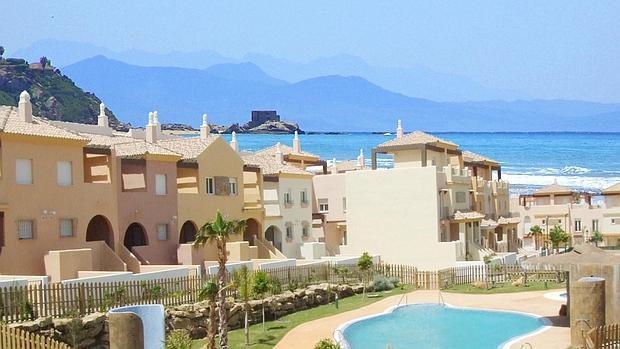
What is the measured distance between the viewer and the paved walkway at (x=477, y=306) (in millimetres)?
25634

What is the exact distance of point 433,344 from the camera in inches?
1051

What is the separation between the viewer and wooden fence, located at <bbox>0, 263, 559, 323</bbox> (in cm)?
2373

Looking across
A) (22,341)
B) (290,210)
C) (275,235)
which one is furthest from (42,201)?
(290,210)

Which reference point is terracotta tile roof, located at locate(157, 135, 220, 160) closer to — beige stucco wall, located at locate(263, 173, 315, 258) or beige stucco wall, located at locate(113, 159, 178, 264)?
beige stucco wall, located at locate(113, 159, 178, 264)

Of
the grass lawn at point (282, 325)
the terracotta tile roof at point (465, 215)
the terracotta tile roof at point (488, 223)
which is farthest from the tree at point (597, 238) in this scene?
the grass lawn at point (282, 325)

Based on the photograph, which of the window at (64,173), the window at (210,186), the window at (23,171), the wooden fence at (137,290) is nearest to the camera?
the wooden fence at (137,290)

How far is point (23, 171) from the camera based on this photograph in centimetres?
3400

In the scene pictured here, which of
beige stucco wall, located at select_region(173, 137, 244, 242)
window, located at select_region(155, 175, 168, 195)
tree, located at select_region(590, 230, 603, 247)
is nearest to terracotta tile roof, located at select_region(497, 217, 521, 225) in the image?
tree, located at select_region(590, 230, 603, 247)

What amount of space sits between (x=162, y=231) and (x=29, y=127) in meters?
9.83

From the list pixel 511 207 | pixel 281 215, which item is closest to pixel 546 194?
pixel 511 207

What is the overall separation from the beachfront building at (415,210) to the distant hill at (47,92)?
350 ft

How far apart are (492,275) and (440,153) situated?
19.6 m

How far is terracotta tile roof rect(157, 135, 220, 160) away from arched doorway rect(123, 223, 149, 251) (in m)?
5.18

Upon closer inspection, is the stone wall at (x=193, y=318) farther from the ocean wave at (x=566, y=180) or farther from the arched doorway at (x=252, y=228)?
the ocean wave at (x=566, y=180)
